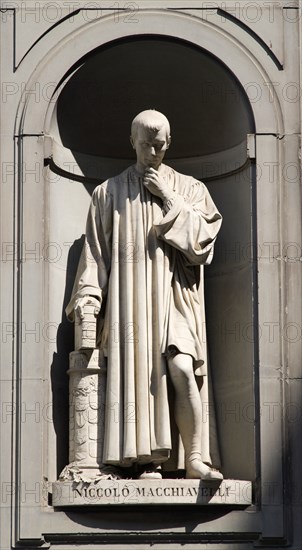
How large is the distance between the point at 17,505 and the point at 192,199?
272 cm

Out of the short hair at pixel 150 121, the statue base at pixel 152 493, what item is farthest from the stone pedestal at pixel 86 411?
the short hair at pixel 150 121

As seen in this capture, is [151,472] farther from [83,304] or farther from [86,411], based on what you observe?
[83,304]

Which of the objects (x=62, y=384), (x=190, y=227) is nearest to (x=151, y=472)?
(x=62, y=384)

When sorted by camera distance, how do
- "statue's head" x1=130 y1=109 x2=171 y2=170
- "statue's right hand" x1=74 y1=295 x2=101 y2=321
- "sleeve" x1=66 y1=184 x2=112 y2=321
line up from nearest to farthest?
"statue's right hand" x1=74 y1=295 x2=101 y2=321, "sleeve" x1=66 y1=184 x2=112 y2=321, "statue's head" x1=130 y1=109 x2=171 y2=170

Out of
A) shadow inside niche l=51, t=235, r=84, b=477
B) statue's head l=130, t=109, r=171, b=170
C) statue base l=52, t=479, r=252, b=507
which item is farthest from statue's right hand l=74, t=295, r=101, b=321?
statue base l=52, t=479, r=252, b=507

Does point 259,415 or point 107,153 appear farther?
point 107,153

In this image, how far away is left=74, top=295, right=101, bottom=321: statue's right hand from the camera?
1625 centimetres

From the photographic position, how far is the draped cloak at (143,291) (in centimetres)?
1609

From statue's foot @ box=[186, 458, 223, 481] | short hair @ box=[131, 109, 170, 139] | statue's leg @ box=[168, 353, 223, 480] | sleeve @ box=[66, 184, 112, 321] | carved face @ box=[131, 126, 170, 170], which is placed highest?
short hair @ box=[131, 109, 170, 139]

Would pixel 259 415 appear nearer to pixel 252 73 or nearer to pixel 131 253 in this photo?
pixel 131 253

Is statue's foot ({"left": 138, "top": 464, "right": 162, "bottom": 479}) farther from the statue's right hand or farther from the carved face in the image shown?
the carved face

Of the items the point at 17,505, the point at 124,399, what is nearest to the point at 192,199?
the point at 124,399

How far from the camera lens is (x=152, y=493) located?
15820 millimetres

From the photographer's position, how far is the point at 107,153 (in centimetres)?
1747
